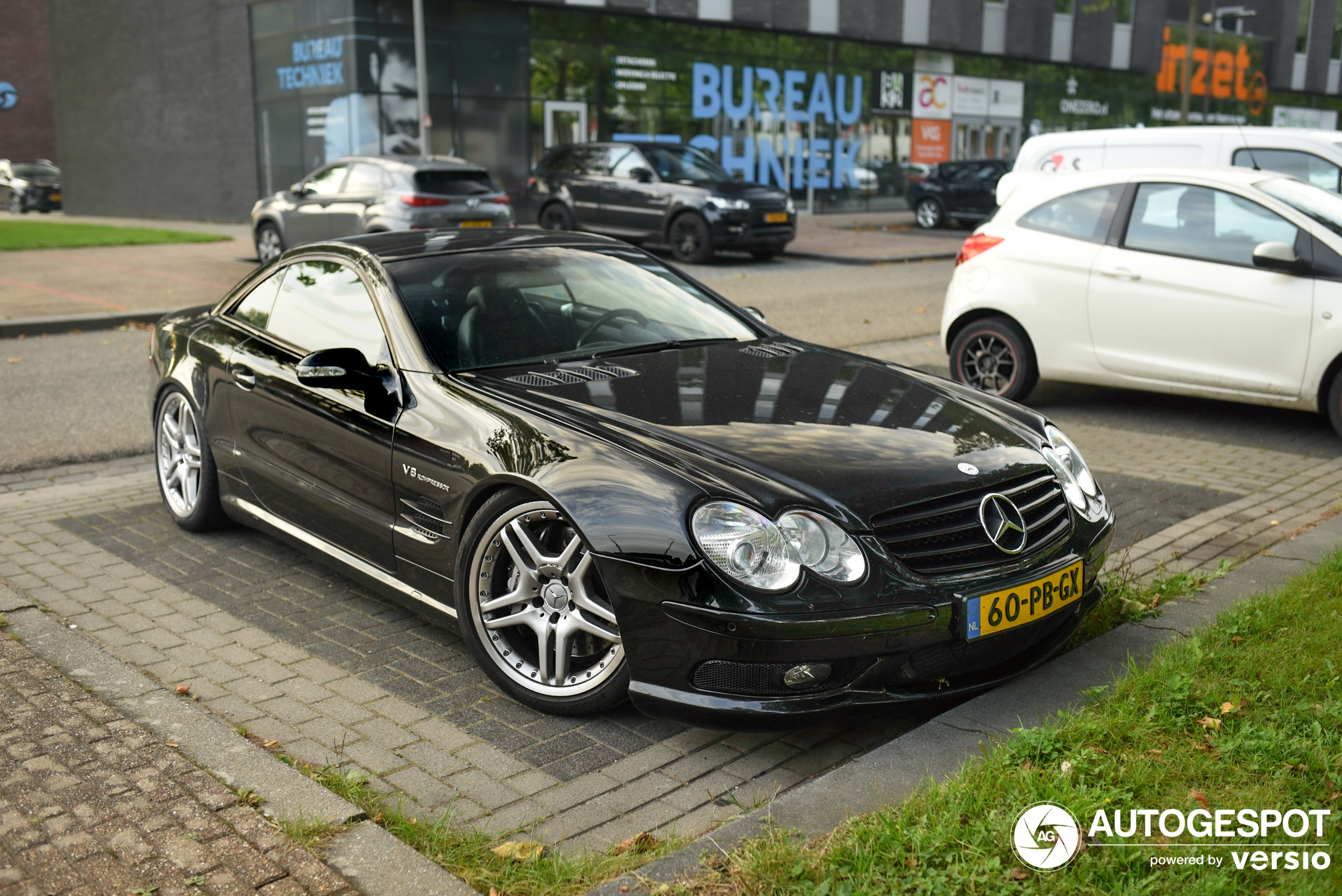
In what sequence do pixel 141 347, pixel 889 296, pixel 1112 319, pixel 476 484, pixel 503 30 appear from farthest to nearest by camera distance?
pixel 503 30 < pixel 889 296 < pixel 141 347 < pixel 1112 319 < pixel 476 484

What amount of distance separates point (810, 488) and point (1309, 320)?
5.02 metres

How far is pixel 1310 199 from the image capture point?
7.65m

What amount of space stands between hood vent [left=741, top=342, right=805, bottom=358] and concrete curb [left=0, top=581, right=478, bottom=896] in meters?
2.38

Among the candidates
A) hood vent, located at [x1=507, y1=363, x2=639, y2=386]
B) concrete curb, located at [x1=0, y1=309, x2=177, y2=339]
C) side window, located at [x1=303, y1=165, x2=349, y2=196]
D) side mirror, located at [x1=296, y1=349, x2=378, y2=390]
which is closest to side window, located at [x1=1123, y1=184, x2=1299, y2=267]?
hood vent, located at [x1=507, y1=363, x2=639, y2=386]

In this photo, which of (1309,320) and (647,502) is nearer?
(647,502)

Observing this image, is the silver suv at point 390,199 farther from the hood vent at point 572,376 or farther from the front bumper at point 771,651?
the front bumper at point 771,651

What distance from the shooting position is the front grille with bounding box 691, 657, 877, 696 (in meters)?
3.33

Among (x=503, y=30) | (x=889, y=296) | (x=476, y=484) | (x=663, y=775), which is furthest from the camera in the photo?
(x=503, y=30)

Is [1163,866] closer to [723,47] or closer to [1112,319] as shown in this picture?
[1112,319]

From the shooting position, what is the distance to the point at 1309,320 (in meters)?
→ 7.16

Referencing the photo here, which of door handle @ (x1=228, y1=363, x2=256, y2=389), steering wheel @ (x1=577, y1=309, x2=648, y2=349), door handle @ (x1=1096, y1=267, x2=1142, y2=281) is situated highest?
steering wheel @ (x1=577, y1=309, x2=648, y2=349)

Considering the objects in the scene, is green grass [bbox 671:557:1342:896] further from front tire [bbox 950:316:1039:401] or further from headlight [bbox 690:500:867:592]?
front tire [bbox 950:316:1039:401]

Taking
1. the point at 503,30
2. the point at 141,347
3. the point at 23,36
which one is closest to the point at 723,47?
the point at 503,30

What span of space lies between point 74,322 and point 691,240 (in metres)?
9.61
